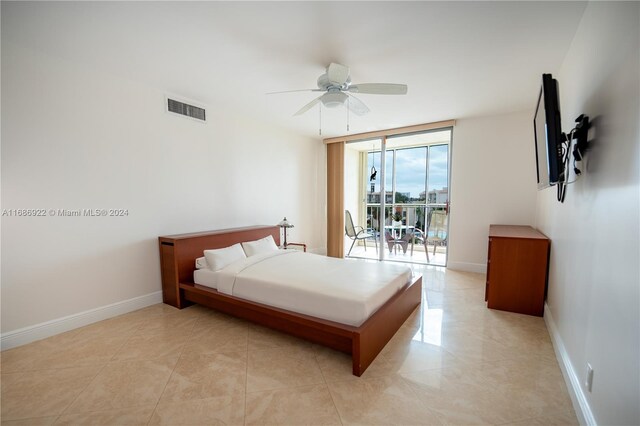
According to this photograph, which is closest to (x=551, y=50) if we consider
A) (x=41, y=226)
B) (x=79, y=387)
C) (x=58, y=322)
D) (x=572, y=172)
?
(x=572, y=172)

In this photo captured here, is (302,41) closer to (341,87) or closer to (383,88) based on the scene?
(341,87)

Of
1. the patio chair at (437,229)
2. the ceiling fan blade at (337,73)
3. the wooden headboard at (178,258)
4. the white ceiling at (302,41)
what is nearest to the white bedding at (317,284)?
the wooden headboard at (178,258)

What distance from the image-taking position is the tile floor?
4.85 feet

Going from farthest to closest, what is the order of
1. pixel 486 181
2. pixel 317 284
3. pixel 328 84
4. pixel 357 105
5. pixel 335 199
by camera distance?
pixel 335 199, pixel 486 181, pixel 357 105, pixel 328 84, pixel 317 284

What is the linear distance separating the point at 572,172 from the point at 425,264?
129 inches

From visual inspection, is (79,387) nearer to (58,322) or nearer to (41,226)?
(58,322)

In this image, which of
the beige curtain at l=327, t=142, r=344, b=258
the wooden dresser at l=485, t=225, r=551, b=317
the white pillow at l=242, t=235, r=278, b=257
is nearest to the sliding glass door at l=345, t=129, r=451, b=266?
the beige curtain at l=327, t=142, r=344, b=258

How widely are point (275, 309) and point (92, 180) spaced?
227 centimetres

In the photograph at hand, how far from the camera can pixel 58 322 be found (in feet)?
7.84

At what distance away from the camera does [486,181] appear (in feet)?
13.7

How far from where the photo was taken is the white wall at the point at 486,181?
3887mm

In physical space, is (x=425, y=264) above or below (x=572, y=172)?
below

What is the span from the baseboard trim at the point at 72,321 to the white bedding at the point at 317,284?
1.03 m

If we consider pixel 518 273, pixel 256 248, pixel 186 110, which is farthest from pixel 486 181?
pixel 186 110
